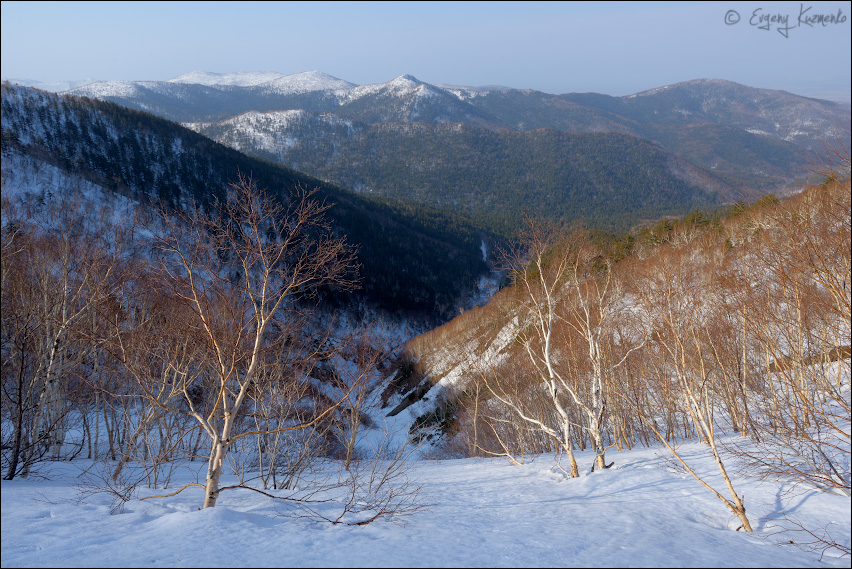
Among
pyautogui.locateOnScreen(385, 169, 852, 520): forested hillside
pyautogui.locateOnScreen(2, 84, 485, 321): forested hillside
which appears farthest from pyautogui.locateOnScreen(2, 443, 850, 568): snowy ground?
pyautogui.locateOnScreen(2, 84, 485, 321): forested hillside

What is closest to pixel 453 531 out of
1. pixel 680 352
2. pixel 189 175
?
pixel 680 352

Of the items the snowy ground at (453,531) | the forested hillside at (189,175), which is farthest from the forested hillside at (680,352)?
the forested hillside at (189,175)

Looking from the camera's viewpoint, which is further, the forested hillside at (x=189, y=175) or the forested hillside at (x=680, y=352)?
the forested hillside at (x=189, y=175)

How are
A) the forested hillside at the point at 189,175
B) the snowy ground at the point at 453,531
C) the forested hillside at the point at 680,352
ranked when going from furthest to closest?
1. the forested hillside at the point at 189,175
2. the forested hillside at the point at 680,352
3. the snowy ground at the point at 453,531

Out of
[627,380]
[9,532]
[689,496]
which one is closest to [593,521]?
[689,496]

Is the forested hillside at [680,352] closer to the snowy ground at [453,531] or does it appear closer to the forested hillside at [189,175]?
the snowy ground at [453,531]

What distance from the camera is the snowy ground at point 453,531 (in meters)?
5.18

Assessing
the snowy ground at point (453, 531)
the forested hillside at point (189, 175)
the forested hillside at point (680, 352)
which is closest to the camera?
the snowy ground at point (453, 531)

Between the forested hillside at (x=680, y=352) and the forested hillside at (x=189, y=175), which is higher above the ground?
the forested hillside at (x=189, y=175)

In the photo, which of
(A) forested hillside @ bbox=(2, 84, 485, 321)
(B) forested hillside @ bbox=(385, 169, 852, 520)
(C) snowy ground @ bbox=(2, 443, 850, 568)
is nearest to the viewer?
(C) snowy ground @ bbox=(2, 443, 850, 568)

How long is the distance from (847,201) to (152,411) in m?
15.7

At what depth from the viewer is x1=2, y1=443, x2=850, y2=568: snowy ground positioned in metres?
5.18

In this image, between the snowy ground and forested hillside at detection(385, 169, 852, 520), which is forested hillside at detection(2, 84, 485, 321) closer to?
forested hillside at detection(385, 169, 852, 520)

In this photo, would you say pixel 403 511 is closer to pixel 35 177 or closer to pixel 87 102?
pixel 35 177
